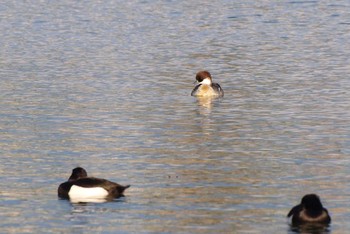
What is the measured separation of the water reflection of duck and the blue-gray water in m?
0.25

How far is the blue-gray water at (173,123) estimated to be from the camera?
2047cm

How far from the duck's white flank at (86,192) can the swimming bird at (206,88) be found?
13.6 m

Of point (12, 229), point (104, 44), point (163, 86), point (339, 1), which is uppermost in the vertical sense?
point (339, 1)

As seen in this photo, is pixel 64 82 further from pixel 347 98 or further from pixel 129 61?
pixel 347 98

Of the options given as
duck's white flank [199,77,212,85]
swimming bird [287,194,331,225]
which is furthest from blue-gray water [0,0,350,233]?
duck's white flank [199,77,212,85]

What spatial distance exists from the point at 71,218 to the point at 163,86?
16772 mm

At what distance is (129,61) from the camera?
139ft

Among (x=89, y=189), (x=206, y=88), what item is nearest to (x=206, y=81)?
(x=206, y=88)

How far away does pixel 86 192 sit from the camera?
70.6 ft

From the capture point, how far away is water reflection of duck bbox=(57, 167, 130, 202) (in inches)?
839

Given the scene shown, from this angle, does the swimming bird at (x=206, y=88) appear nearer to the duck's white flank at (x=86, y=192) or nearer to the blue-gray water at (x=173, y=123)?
the blue-gray water at (x=173, y=123)

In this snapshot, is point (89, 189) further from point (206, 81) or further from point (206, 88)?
point (206, 81)

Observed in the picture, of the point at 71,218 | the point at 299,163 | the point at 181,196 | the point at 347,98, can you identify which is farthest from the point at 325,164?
the point at 347,98

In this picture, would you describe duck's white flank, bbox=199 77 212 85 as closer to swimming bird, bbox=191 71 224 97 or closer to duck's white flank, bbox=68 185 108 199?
swimming bird, bbox=191 71 224 97
